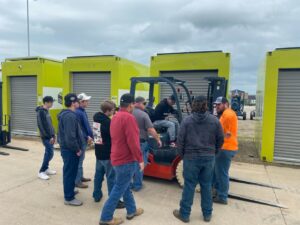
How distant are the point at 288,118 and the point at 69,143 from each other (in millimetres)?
6290

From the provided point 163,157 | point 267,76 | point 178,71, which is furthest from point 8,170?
point 267,76

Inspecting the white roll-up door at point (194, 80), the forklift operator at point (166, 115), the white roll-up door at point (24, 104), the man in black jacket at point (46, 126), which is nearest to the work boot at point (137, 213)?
the forklift operator at point (166, 115)

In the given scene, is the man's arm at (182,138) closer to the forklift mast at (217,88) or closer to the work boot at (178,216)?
the work boot at (178,216)

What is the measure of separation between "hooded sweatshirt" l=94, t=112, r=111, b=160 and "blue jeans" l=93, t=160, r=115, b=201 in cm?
12

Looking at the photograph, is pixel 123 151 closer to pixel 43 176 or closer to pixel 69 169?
pixel 69 169

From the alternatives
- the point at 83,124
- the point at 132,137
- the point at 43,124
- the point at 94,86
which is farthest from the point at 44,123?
the point at 94,86

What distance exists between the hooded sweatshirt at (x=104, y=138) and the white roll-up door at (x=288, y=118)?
18.6 ft

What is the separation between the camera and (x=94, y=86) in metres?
9.91

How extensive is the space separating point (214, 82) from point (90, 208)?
4291 millimetres

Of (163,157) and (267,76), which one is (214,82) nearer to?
(267,76)

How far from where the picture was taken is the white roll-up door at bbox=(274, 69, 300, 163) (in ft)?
24.4

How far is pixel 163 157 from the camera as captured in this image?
18.0 feet

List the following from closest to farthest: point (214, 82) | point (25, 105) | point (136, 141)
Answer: point (136, 141)
point (214, 82)
point (25, 105)

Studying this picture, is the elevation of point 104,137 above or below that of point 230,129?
below
